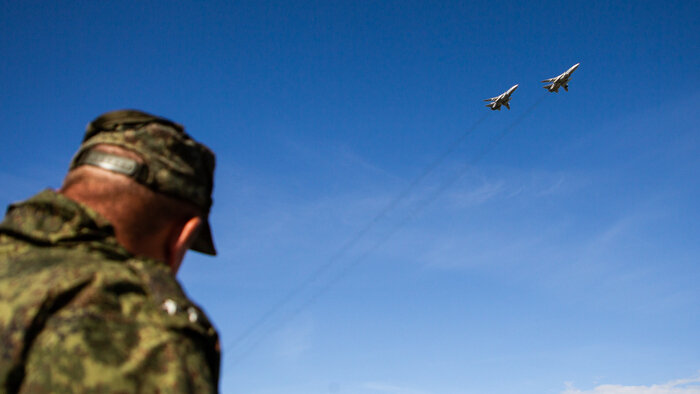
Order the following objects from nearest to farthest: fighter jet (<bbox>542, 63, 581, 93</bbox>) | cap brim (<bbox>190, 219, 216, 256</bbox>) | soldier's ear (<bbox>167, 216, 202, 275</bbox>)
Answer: soldier's ear (<bbox>167, 216, 202, 275</bbox>) → cap brim (<bbox>190, 219, 216, 256</bbox>) → fighter jet (<bbox>542, 63, 581, 93</bbox>)

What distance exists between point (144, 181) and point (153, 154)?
0.22 m

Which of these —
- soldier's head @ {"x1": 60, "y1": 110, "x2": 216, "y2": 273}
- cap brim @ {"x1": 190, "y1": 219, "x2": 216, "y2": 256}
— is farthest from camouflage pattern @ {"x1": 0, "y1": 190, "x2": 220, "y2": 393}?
cap brim @ {"x1": 190, "y1": 219, "x2": 216, "y2": 256}

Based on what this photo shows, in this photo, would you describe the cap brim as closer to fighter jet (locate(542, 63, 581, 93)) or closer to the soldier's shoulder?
the soldier's shoulder

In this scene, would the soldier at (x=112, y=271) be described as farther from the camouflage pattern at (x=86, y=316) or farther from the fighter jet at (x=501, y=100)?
the fighter jet at (x=501, y=100)

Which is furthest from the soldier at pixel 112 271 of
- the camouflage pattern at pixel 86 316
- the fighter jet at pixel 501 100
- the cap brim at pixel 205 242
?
the fighter jet at pixel 501 100

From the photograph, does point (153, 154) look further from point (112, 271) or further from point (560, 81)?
point (560, 81)

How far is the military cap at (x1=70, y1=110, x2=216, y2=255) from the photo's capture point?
11.6ft

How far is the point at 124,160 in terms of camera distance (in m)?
3.52

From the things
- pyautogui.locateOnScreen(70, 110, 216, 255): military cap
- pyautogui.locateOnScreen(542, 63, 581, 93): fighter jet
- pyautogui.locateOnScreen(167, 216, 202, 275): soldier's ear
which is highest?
pyautogui.locateOnScreen(542, 63, 581, 93): fighter jet

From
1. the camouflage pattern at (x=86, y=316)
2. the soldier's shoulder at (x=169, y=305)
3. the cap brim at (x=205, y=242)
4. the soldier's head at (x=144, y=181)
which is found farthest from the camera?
the cap brim at (x=205, y=242)

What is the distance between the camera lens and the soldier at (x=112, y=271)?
2.51 meters

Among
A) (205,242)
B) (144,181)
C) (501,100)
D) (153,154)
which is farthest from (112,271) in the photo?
(501,100)

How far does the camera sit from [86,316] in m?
2.60

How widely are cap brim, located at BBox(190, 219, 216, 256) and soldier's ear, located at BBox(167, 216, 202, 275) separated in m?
0.49
